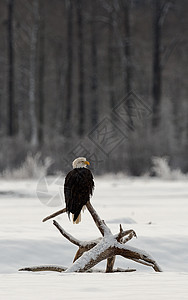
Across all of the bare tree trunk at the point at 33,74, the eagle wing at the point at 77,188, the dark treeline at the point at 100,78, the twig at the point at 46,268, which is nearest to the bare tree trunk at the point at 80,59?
the dark treeline at the point at 100,78

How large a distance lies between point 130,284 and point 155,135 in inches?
637

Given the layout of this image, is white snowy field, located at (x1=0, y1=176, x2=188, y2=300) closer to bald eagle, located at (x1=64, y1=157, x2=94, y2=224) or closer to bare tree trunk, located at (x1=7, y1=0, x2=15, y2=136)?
bald eagle, located at (x1=64, y1=157, x2=94, y2=224)

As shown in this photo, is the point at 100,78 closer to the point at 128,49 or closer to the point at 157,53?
the point at 128,49

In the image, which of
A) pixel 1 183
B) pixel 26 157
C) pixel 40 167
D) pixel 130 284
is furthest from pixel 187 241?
pixel 26 157

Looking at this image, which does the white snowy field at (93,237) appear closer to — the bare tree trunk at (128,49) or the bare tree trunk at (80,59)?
the bare tree trunk at (128,49)

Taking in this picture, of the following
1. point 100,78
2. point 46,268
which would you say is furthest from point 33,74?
point 46,268

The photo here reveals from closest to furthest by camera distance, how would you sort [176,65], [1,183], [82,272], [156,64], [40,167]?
[82,272] → [1,183] → [40,167] → [156,64] → [176,65]

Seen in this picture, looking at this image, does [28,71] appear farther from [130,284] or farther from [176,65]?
[130,284]

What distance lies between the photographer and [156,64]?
23.1 m

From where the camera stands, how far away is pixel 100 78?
1462 inches

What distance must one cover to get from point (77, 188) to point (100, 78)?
32.8m

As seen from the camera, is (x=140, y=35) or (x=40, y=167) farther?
(x=140, y=35)

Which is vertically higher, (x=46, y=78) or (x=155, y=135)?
(x=46, y=78)

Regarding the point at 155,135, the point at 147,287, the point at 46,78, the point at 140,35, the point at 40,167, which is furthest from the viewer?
the point at 46,78
